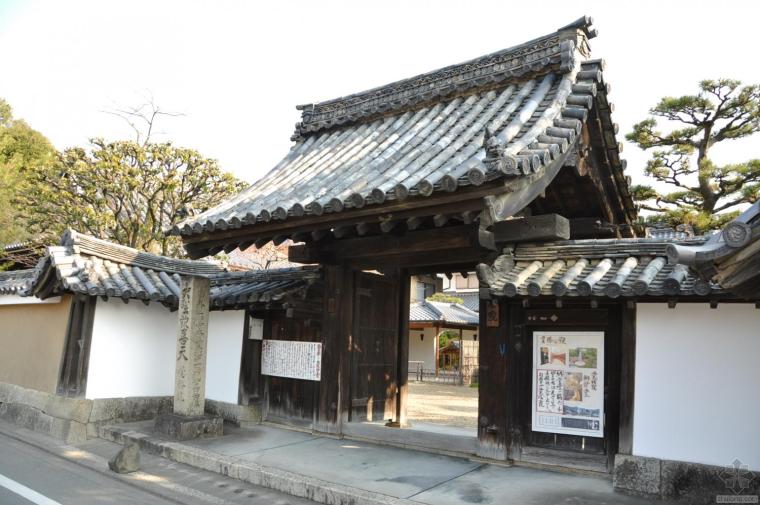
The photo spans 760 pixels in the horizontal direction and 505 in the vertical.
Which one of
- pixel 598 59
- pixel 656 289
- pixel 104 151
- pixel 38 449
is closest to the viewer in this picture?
pixel 656 289

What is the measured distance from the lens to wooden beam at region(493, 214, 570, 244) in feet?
25.3

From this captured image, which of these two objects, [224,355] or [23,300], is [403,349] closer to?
[224,355]

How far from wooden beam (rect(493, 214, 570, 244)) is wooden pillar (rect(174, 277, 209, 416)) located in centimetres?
554

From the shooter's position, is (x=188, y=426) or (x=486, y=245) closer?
(x=486, y=245)

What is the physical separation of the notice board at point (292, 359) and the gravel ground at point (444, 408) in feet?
13.5

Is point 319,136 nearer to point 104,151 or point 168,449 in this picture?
point 168,449

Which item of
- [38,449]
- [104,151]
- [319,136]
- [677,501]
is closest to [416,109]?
[319,136]

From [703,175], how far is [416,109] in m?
7.96

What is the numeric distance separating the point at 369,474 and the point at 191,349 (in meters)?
4.34

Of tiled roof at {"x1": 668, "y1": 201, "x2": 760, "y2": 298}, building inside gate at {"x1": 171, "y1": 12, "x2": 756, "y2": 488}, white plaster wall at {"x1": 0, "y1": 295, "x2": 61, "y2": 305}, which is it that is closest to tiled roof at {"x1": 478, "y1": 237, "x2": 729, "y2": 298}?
building inside gate at {"x1": 171, "y1": 12, "x2": 756, "y2": 488}

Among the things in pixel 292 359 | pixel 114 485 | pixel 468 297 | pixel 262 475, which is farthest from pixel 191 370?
pixel 468 297

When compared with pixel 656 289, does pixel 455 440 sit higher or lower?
lower

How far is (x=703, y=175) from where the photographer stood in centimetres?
1362

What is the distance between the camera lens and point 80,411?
33.1 feet
